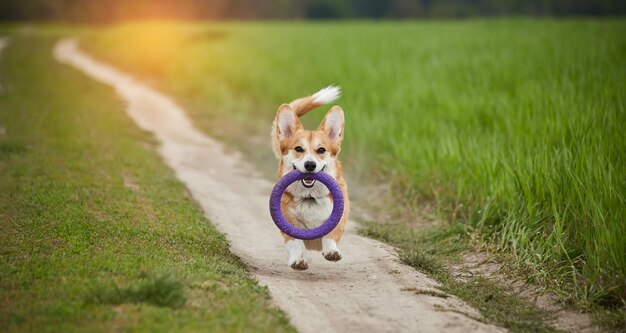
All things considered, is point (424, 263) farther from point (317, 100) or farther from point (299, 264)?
point (317, 100)

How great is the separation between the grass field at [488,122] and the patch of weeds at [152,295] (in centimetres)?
276

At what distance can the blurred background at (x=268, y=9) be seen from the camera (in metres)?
59.8

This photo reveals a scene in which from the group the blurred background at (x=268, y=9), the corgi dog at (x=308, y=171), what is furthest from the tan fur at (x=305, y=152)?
the blurred background at (x=268, y=9)

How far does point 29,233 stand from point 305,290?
7.69 ft

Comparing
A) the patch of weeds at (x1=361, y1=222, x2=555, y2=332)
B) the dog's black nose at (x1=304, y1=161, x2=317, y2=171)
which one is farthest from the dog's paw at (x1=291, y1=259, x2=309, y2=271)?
the patch of weeds at (x1=361, y1=222, x2=555, y2=332)

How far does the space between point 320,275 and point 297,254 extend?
0.27 metres

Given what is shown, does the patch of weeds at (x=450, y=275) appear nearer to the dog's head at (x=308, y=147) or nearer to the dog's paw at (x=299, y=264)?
the dog's paw at (x=299, y=264)

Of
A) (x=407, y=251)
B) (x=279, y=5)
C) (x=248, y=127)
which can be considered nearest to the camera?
(x=407, y=251)

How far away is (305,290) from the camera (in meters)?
4.91

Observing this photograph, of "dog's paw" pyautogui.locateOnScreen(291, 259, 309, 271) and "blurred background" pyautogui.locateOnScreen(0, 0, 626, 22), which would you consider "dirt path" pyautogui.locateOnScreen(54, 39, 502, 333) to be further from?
"blurred background" pyautogui.locateOnScreen(0, 0, 626, 22)

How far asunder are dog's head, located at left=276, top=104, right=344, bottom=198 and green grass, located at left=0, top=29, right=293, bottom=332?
80cm

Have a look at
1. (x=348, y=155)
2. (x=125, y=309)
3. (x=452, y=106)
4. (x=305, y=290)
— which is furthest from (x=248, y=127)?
(x=125, y=309)

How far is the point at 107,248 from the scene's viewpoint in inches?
205

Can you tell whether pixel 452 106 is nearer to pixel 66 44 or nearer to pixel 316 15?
pixel 66 44
